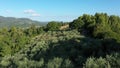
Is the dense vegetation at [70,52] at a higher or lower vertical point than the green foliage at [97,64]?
lower

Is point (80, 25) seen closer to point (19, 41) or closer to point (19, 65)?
point (19, 41)

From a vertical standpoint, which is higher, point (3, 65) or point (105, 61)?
point (105, 61)

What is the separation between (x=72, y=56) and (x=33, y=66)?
6.59 m

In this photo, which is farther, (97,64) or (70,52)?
(70,52)

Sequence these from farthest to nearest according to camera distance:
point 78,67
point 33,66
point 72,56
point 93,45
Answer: point 93,45 → point 72,56 → point 33,66 → point 78,67

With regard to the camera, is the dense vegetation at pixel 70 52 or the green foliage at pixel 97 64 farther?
the dense vegetation at pixel 70 52

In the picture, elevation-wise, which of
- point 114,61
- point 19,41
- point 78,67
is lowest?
A: point 19,41

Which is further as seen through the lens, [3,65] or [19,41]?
[19,41]

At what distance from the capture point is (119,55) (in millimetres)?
17484

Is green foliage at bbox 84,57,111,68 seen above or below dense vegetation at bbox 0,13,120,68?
above

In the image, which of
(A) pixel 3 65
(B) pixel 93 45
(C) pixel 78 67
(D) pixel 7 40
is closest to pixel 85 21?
(D) pixel 7 40

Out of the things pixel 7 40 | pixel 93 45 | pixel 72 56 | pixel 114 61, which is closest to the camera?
pixel 114 61

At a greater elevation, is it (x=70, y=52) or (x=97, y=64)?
(x=97, y=64)

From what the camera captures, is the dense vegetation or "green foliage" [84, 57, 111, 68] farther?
the dense vegetation
